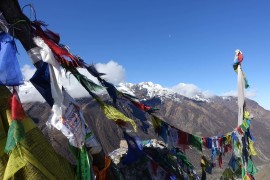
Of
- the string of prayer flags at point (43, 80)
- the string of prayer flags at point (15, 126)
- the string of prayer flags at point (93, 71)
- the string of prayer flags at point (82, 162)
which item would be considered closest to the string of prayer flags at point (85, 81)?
the string of prayer flags at point (93, 71)

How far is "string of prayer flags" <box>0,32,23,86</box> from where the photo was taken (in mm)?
3936

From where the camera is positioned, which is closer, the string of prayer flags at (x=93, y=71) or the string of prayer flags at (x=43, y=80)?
the string of prayer flags at (x=43, y=80)

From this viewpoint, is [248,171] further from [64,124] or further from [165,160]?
[64,124]

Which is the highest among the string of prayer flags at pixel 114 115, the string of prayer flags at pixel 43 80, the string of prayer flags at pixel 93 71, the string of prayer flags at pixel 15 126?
the string of prayer flags at pixel 93 71

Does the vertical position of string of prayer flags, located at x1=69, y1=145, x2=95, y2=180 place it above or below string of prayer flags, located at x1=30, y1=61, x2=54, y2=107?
below

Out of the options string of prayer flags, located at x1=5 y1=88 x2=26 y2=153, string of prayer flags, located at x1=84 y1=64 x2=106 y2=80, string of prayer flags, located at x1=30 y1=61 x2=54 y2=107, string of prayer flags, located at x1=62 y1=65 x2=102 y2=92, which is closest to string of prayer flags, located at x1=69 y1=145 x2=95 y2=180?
string of prayer flags, located at x1=30 y1=61 x2=54 y2=107

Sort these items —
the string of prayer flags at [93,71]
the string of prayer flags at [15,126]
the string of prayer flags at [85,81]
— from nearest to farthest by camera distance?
the string of prayer flags at [15,126] < the string of prayer flags at [85,81] < the string of prayer flags at [93,71]

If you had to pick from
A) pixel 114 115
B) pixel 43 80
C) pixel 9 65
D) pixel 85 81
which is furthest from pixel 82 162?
pixel 9 65

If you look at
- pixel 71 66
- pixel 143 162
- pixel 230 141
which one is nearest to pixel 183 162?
pixel 143 162

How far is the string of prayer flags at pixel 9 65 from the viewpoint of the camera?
3.94 meters

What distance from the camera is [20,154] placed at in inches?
153

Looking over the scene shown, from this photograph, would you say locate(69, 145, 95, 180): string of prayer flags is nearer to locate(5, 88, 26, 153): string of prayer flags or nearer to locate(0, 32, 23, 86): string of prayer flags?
locate(5, 88, 26, 153): string of prayer flags

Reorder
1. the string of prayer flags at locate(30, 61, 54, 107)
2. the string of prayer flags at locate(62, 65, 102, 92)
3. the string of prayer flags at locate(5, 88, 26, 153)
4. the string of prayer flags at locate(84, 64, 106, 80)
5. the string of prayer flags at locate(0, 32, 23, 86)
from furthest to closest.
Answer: the string of prayer flags at locate(84, 64, 106, 80) → the string of prayer flags at locate(62, 65, 102, 92) → the string of prayer flags at locate(30, 61, 54, 107) → the string of prayer flags at locate(0, 32, 23, 86) → the string of prayer flags at locate(5, 88, 26, 153)

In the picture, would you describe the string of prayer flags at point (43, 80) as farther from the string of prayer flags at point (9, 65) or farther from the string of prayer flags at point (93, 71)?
the string of prayer flags at point (93, 71)
